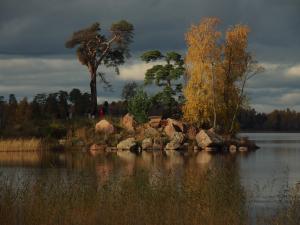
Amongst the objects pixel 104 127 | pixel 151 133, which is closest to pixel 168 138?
pixel 151 133

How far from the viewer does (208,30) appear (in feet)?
202

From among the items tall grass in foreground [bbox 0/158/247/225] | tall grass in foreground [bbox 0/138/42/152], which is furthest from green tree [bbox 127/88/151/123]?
tall grass in foreground [bbox 0/158/247/225]

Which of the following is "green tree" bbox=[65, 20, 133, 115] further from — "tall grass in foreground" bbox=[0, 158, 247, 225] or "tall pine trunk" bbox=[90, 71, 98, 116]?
"tall grass in foreground" bbox=[0, 158, 247, 225]

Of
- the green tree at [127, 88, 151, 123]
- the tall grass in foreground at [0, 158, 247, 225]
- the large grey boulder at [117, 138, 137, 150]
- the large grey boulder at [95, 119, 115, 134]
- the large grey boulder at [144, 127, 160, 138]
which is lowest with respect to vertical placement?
the tall grass in foreground at [0, 158, 247, 225]

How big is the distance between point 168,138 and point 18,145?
15399 mm

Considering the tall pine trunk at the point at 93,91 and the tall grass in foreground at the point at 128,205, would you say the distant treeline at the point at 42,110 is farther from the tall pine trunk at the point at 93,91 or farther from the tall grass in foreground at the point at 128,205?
the tall grass in foreground at the point at 128,205

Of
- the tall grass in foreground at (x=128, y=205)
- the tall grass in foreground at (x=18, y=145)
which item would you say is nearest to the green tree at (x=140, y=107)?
the tall grass in foreground at (x=18, y=145)

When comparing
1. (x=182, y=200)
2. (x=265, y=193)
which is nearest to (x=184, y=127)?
(x=265, y=193)

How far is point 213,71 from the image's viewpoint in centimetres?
6247

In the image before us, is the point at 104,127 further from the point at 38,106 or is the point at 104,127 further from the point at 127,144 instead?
the point at 38,106

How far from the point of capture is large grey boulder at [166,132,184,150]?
60500mm

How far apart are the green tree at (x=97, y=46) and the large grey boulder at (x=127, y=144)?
10.7 metres

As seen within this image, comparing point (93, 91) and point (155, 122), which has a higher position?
point (93, 91)

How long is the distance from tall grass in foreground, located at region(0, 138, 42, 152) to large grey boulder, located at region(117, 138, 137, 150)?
28.3ft
